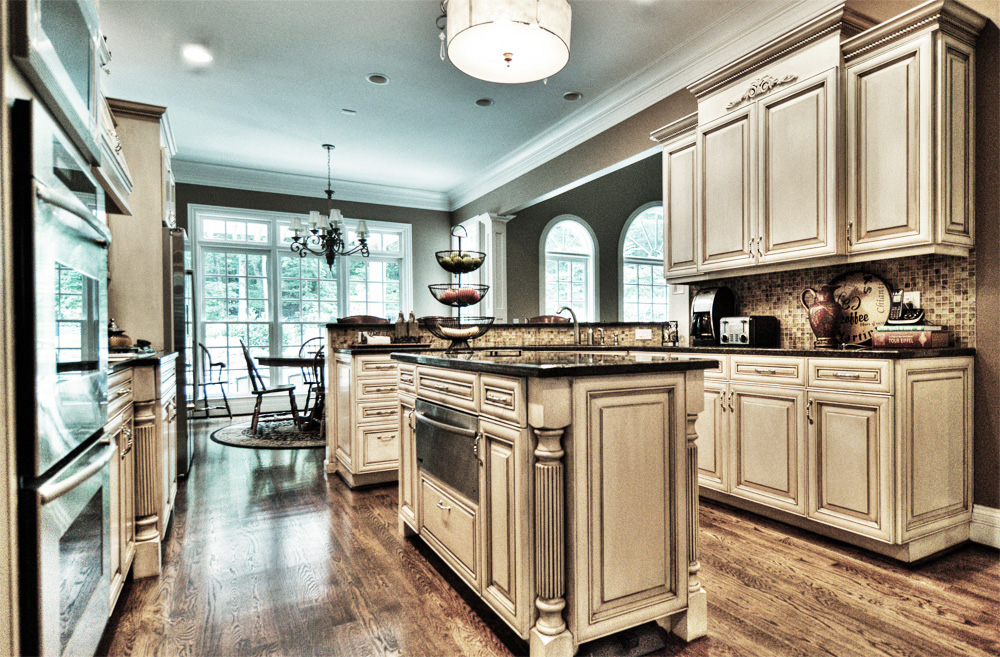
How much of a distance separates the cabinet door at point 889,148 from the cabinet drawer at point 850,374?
1.99ft

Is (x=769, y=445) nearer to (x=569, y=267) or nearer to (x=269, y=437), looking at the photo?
(x=269, y=437)

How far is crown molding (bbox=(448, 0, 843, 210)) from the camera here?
10.7 feet

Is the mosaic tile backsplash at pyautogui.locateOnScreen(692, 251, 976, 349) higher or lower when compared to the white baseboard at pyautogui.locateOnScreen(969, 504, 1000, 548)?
higher

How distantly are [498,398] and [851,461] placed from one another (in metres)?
1.78

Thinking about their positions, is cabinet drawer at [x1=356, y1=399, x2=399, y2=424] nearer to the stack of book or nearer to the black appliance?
the black appliance

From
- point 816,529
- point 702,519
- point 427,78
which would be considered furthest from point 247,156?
point 816,529

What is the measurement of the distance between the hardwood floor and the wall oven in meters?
0.48

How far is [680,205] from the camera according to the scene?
12.1 feet

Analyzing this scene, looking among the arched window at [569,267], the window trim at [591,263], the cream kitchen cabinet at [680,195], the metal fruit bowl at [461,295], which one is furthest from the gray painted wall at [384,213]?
the metal fruit bowl at [461,295]

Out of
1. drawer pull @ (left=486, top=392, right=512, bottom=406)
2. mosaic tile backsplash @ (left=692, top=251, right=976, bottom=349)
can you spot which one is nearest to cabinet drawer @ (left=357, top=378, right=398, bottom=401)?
drawer pull @ (left=486, top=392, right=512, bottom=406)

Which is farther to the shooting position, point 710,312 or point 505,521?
point 710,312

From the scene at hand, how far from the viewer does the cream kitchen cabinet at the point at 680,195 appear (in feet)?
11.7

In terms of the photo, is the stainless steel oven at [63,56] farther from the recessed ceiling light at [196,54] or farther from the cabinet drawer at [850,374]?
the cabinet drawer at [850,374]

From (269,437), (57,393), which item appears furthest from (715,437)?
(269,437)
